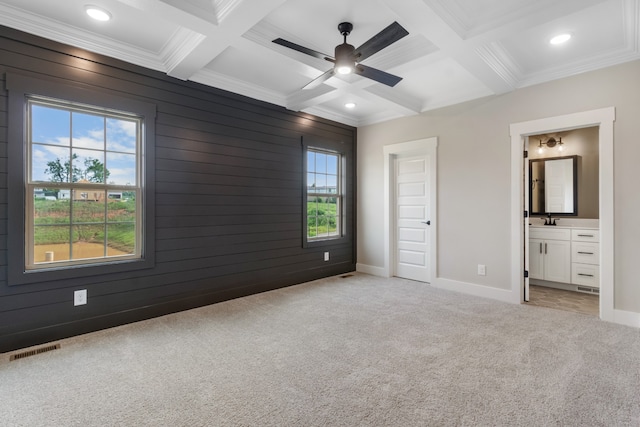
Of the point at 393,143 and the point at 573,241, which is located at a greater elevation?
the point at 393,143

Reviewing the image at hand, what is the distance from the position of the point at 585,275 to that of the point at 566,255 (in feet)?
1.08

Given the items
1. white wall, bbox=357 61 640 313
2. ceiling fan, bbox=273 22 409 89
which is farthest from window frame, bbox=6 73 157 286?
white wall, bbox=357 61 640 313

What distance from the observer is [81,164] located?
9.69ft

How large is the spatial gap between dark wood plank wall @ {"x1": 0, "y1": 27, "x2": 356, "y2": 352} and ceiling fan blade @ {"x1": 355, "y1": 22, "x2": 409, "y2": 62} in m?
2.05

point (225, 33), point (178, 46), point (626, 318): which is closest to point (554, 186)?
point (626, 318)

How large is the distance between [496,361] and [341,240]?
10.7ft

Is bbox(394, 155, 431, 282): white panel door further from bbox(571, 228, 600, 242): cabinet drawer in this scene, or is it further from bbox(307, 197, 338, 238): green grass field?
bbox(571, 228, 600, 242): cabinet drawer

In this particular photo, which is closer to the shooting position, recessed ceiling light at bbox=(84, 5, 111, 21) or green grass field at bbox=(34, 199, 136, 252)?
recessed ceiling light at bbox=(84, 5, 111, 21)

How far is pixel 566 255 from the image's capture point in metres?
4.49

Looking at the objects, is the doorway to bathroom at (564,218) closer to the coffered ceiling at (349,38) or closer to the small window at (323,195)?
the coffered ceiling at (349,38)

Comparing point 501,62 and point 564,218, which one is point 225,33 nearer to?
point 501,62

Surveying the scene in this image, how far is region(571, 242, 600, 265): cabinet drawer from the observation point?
4254mm

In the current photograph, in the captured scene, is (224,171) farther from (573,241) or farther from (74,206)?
(573,241)

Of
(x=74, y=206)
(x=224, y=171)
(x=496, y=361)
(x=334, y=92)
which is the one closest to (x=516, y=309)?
(x=496, y=361)
